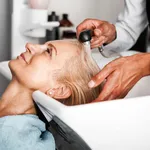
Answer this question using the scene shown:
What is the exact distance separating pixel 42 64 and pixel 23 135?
273 millimetres

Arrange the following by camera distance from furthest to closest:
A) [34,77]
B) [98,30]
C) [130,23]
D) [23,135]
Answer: [130,23]
[98,30]
[34,77]
[23,135]

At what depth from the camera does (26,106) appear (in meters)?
1.07

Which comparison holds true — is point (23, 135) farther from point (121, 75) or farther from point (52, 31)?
point (52, 31)

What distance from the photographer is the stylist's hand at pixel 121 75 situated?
936 mm

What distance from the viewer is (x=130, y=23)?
5.22 ft

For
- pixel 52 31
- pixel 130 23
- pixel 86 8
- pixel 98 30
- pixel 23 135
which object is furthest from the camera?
pixel 86 8

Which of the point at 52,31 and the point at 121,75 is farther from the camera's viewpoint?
the point at 52,31

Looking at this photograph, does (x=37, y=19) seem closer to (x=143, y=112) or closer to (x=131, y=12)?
(x=131, y=12)

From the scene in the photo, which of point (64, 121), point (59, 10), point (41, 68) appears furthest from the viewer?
point (59, 10)

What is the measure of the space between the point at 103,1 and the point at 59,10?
0.29m

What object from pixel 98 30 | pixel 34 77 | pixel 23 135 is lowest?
pixel 23 135

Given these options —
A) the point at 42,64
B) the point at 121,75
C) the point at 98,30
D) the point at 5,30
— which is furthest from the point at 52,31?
the point at 121,75

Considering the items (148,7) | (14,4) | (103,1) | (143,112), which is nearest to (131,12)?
(148,7)

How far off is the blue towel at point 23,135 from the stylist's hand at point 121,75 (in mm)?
199
